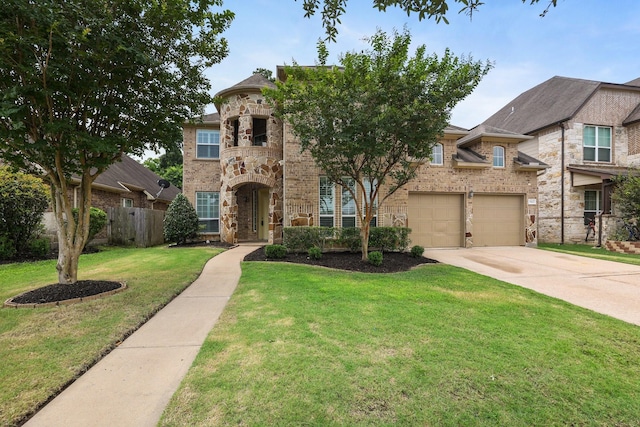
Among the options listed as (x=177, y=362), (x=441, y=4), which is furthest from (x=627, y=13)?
(x=177, y=362)

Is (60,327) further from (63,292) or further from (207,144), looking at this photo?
(207,144)

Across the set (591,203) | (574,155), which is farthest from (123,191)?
(591,203)

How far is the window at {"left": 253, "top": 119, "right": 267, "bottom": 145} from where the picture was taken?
13.2 meters

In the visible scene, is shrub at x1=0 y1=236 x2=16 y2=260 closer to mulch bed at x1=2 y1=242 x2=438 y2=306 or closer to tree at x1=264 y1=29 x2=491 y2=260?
mulch bed at x1=2 y1=242 x2=438 y2=306

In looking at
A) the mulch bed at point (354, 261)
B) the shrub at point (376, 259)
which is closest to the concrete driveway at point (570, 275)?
the mulch bed at point (354, 261)

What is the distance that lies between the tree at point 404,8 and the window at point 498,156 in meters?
11.8

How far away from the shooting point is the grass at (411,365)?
7.36 feet

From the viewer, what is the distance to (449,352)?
124 inches

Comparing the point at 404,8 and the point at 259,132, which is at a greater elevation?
the point at 259,132

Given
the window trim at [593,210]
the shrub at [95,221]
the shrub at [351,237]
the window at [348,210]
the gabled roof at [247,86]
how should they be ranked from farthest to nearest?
the window trim at [593,210]
the gabled roof at [247,86]
the window at [348,210]
the shrub at [95,221]
the shrub at [351,237]

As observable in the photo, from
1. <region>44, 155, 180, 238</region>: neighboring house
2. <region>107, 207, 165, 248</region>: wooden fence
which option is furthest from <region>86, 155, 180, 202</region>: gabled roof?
<region>107, 207, 165, 248</region>: wooden fence

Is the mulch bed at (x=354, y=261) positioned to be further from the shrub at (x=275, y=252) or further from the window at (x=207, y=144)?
the window at (x=207, y=144)

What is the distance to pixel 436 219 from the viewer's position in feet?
41.9

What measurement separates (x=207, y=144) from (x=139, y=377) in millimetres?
12797
